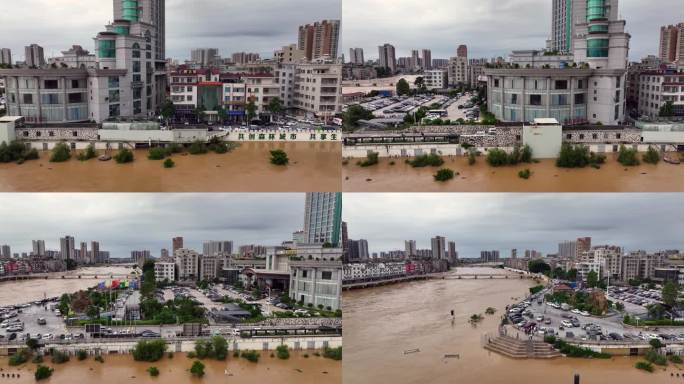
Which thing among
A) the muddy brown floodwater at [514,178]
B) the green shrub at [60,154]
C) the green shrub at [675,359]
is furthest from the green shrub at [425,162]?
the green shrub at [60,154]

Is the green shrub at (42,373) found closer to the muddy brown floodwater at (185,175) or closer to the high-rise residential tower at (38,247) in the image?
the muddy brown floodwater at (185,175)

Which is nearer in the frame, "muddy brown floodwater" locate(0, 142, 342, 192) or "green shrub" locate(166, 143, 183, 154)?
"muddy brown floodwater" locate(0, 142, 342, 192)

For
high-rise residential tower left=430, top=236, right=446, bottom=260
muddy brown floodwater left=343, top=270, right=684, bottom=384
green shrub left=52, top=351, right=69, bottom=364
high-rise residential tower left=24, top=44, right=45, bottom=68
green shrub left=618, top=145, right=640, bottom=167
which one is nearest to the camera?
muddy brown floodwater left=343, top=270, right=684, bottom=384

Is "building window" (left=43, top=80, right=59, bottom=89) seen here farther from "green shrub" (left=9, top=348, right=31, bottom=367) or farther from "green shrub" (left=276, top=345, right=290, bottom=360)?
"green shrub" (left=276, top=345, right=290, bottom=360)

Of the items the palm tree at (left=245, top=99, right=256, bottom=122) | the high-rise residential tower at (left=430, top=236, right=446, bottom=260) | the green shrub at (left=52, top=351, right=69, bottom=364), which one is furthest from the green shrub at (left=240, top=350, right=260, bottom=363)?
the high-rise residential tower at (left=430, top=236, right=446, bottom=260)

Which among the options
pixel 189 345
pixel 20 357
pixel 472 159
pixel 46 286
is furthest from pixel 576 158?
pixel 46 286

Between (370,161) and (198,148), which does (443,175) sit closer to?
(370,161)
